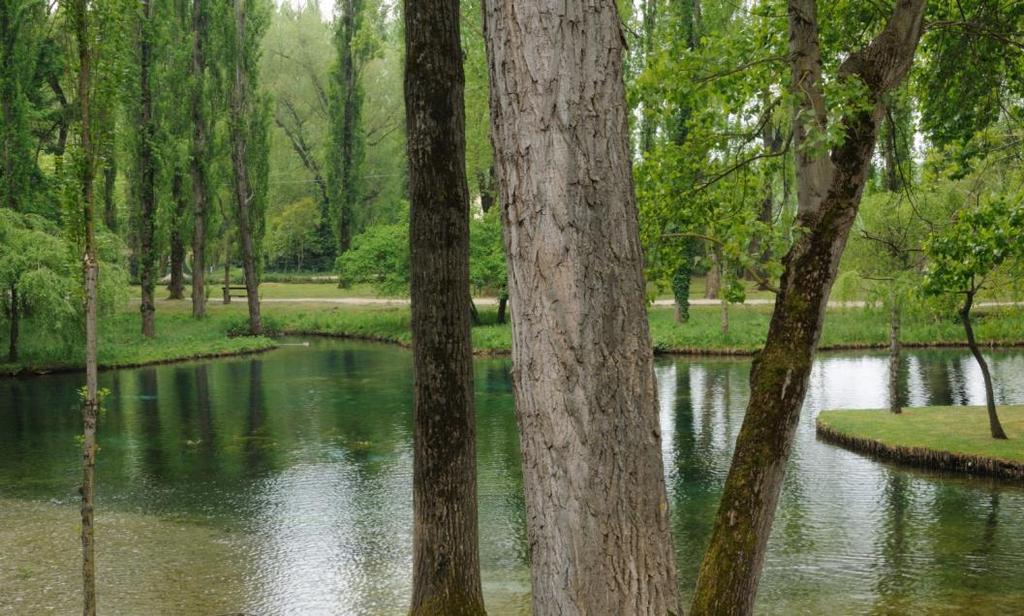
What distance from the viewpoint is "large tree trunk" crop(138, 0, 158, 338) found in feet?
91.9

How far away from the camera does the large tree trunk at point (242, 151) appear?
103 ft

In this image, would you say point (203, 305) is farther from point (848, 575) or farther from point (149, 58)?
point (848, 575)

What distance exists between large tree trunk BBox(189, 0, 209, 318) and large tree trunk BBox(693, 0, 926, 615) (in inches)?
1138

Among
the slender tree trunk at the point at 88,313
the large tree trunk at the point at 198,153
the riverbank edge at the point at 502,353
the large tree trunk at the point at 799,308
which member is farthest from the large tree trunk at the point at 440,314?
the large tree trunk at the point at 198,153

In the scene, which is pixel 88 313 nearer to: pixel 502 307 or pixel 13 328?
pixel 13 328

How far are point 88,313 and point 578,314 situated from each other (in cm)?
501

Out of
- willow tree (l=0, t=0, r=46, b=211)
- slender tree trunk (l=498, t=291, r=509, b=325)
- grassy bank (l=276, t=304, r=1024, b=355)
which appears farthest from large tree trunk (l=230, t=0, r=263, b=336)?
slender tree trunk (l=498, t=291, r=509, b=325)

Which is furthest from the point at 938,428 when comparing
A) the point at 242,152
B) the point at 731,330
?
the point at 242,152

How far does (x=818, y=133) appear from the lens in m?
4.49

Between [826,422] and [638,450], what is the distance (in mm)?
13794

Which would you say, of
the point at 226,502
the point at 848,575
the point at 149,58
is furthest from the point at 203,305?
the point at 848,575

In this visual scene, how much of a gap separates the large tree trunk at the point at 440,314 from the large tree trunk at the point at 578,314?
11.2 feet

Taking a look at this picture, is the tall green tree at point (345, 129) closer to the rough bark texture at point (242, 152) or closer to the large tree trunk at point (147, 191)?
the rough bark texture at point (242, 152)

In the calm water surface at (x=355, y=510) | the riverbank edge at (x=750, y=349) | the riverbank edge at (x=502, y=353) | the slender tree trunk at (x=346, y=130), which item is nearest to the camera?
the calm water surface at (x=355, y=510)
